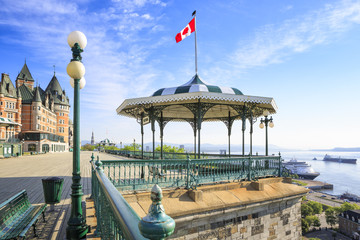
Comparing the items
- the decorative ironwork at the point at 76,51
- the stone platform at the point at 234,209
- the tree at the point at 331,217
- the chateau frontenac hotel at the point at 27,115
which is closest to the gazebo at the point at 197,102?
the stone platform at the point at 234,209

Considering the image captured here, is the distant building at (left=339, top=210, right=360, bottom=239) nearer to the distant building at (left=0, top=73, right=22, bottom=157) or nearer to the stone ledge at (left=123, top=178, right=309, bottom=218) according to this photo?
the stone ledge at (left=123, top=178, right=309, bottom=218)

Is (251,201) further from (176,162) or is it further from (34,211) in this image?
(34,211)

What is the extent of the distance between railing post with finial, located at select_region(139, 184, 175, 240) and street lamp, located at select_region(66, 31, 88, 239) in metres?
3.72

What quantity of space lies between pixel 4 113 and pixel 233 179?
61326mm

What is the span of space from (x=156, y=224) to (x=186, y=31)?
563 inches

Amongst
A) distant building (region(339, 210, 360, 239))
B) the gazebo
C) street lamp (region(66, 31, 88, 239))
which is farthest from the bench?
distant building (region(339, 210, 360, 239))

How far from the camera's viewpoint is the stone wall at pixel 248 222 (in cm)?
688

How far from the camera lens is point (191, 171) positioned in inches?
326

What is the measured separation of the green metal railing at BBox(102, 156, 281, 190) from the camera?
723 cm

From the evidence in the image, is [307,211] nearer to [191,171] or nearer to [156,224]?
[191,171]

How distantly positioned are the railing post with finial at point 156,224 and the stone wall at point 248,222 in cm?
598

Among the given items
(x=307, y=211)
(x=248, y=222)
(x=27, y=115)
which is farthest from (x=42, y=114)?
(x=307, y=211)

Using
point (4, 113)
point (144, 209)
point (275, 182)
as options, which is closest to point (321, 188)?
point (275, 182)

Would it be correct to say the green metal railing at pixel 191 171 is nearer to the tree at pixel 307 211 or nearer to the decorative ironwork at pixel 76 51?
the decorative ironwork at pixel 76 51
